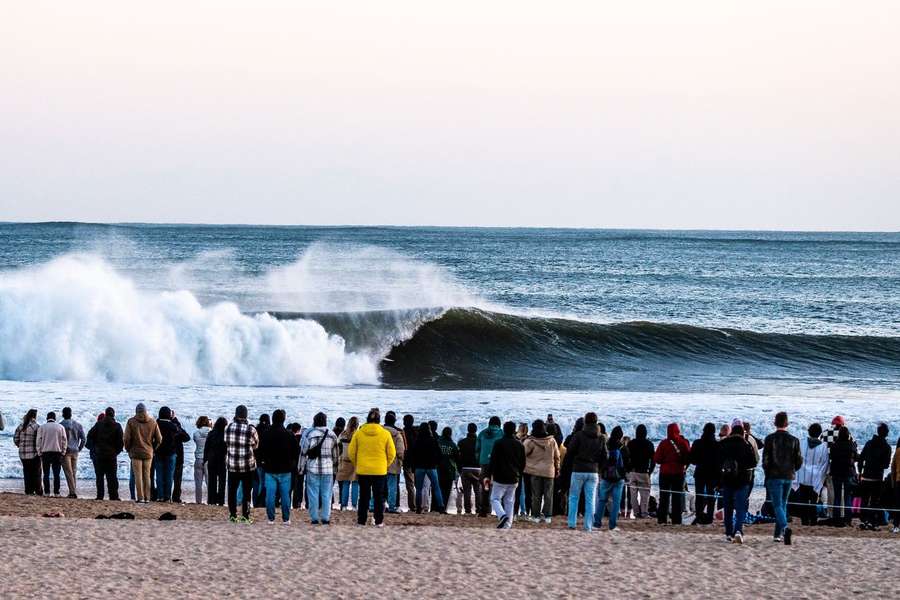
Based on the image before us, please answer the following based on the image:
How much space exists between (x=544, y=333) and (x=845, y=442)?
80.7ft

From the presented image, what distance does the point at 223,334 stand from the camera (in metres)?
30.8

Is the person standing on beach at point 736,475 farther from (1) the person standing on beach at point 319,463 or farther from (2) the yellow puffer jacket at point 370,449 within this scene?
(1) the person standing on beach at point 319,463

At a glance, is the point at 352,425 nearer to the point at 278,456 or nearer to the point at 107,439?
the point at 278,456

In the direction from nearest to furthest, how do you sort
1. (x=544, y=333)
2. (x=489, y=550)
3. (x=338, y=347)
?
(x=489, y=550) < (x=338, y=347) < (x=544, y=333)

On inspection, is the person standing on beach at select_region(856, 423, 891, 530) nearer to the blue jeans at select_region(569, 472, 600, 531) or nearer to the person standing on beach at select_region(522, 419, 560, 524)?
the blue jeans at select_region(569, 472, 600, 531)

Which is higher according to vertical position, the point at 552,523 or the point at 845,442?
the point at 845,442

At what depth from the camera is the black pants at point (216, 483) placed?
44.1 feet

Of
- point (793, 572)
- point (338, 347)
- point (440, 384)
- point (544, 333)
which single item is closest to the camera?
point (793, 572)

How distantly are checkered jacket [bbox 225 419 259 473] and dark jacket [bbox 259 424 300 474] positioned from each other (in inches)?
6.0

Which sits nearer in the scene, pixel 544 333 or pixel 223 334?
pixel 223 334

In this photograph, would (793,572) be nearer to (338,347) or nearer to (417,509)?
(417,509)

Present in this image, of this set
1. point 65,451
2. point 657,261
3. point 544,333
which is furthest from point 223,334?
point 657,261

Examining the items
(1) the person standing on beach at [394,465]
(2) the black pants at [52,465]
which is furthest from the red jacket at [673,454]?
(2) the black pants at [52,465]

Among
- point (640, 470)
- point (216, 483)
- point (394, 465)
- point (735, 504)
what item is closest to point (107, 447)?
point (216, 483)
